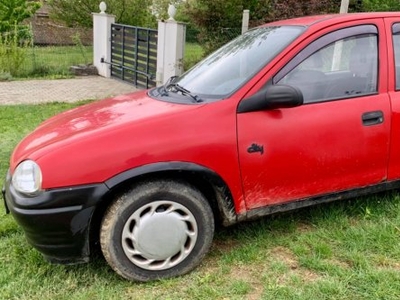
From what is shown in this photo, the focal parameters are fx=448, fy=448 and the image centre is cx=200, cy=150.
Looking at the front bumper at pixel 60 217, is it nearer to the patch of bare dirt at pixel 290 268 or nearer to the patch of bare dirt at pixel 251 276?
the patch of bare dirt at pixel 251 276

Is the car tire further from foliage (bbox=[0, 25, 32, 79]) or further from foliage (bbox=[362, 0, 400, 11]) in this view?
foliage (bbox=[0, 25, 32, 79])

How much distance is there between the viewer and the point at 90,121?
10.0 feet

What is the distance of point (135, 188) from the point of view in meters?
2.72

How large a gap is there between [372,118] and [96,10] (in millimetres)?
22236

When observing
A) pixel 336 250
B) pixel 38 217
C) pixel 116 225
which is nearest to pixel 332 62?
pixel 336 250

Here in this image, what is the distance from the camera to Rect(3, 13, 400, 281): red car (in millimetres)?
2617

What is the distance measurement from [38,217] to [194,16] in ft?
31.2

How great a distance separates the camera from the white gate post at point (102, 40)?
44.3 feet

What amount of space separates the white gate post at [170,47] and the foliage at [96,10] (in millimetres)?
11408

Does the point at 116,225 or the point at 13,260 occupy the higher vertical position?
the point at 116,225

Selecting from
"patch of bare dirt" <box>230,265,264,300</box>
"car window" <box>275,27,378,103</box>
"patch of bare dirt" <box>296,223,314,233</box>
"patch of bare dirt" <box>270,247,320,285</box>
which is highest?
"car window" <box>275,27,378,103</box>

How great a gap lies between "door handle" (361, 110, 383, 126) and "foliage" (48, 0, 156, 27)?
19.1 meters

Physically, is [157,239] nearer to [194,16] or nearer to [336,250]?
[336,250]

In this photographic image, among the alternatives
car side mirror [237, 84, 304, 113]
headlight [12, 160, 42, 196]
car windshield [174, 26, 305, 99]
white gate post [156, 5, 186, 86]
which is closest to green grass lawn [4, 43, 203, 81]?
white gate post [156, 5, 186, 86]
